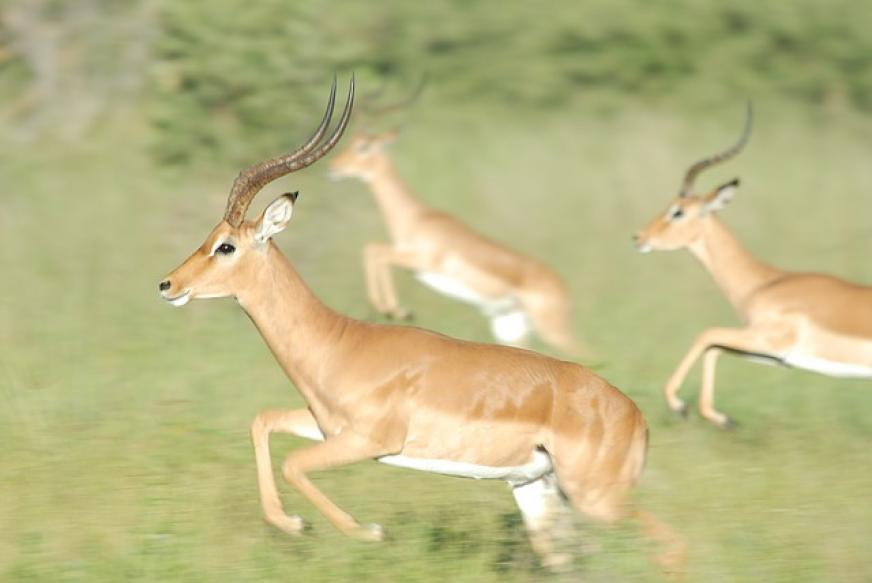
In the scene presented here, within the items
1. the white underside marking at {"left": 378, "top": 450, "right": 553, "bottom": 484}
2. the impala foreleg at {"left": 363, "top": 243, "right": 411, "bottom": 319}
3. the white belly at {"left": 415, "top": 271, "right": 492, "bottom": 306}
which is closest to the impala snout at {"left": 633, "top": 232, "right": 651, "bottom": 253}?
the white belly at {"left": 415, "top": 271, "right": 492, "bottom": 306}

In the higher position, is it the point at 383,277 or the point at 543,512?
the point at 383,277

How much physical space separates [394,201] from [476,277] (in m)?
1.06

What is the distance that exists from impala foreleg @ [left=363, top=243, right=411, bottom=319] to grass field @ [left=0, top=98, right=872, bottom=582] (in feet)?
0.53

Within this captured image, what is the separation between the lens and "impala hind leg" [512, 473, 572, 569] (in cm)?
628

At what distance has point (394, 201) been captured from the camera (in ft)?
39.7

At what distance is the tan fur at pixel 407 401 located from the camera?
6.07 m

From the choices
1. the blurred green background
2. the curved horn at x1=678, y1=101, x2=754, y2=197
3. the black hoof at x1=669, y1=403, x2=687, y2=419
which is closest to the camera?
the blurred green background

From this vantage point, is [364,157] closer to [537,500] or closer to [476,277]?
[476,277]

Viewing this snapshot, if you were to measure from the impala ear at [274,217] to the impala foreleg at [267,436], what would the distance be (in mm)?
643

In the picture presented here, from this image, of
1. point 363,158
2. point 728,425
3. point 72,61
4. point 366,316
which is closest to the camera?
point 728,425

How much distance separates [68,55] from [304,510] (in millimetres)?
9949

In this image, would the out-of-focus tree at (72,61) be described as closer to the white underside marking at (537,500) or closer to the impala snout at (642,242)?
the impala snout at (642,242)

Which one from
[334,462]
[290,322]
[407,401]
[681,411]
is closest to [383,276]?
[681,411]

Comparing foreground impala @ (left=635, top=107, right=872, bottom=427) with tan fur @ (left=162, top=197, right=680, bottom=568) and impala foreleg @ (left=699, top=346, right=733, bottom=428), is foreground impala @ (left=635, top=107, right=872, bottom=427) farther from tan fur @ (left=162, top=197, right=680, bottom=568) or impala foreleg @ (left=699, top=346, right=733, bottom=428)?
tan fur @ (left=162, top=197, right=680, bottom=568)
